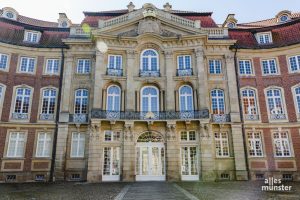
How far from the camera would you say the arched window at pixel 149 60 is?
22.5 m

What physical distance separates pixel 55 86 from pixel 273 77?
64.8 feet

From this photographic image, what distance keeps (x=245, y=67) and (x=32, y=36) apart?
20.5 metres

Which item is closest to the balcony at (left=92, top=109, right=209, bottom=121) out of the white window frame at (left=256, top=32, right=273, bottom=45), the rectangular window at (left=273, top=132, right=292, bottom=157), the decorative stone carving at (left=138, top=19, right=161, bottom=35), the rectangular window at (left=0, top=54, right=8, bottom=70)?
the rectangular window at (left=273, top=132, right=292, bottom=157)

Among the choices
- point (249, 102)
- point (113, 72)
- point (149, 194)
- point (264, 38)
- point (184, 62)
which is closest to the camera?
point (149, 194)

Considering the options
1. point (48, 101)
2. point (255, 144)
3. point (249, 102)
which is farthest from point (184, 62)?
point (48, 101)

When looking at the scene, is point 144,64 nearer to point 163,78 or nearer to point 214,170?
point 163,78

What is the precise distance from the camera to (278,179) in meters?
20.0

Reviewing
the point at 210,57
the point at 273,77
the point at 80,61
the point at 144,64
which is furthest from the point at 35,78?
the point at 273,77

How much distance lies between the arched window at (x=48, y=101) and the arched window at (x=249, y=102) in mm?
16992

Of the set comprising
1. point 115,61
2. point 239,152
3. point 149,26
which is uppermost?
point 149,26

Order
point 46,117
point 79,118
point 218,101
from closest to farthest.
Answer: point 79,118 → point 46,117 → point 218,101

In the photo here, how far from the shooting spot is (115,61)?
22547 mm

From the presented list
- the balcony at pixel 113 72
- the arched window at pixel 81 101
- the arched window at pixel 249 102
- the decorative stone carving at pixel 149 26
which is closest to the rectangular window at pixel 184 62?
the decorative stone carving at pixel 149 26

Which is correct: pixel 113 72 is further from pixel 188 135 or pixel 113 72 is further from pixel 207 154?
pixel 207 154
